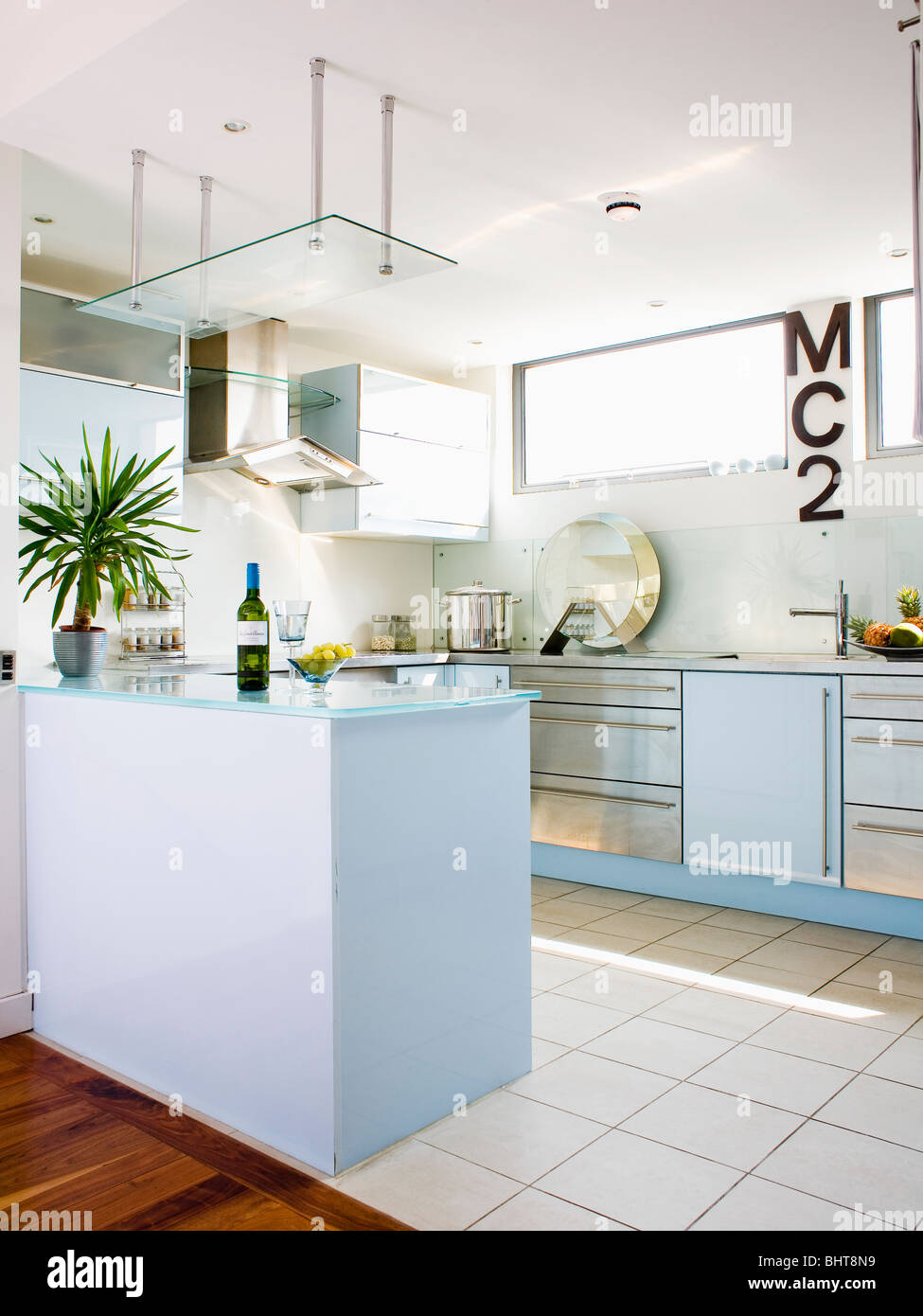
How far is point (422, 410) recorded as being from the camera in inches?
197

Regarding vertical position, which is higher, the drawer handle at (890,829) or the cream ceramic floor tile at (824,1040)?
the drawer handle at (890,829)

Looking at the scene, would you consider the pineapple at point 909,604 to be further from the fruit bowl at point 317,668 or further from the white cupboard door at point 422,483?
the fruit bowl at point 317,668

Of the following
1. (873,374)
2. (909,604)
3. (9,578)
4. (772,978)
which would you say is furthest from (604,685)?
(9,578)

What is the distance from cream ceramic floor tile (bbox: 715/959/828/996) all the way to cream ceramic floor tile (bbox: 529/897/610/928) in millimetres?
678

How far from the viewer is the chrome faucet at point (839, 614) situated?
4.05 m

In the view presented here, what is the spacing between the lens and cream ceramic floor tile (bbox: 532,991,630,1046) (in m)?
2.67

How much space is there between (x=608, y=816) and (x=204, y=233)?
8.84 feet

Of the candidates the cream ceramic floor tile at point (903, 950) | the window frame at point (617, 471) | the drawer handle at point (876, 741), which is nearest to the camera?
the cream ceramic floor tile at point (903, 950)

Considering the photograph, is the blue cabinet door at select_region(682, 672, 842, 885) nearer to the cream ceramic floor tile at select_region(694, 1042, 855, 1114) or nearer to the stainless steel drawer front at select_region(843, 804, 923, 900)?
the stainless steel drawer front at select_region(843, 804, 923, 900)

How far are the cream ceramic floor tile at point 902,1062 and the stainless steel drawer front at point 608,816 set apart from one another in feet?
4.77

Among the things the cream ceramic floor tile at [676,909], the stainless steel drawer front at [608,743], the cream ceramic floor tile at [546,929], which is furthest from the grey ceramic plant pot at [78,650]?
the cream ceramic floor tile at [676,909]

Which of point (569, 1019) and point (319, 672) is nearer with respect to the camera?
point (319, 672)

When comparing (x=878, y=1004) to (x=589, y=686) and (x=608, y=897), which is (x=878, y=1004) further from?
(x=589, y=686)

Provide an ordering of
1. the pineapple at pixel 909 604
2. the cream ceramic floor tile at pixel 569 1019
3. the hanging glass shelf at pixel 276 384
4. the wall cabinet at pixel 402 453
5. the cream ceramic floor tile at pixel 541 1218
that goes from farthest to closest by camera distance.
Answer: the wall cabinet at pixel 402 453 → the hanging glass shelf at pixel 276 384 → the pineapple at pixel 909 604 → the cream ceramic floor tile at pixel 569 1019 → the cream ceramic floor tile at pixel 541 1218
